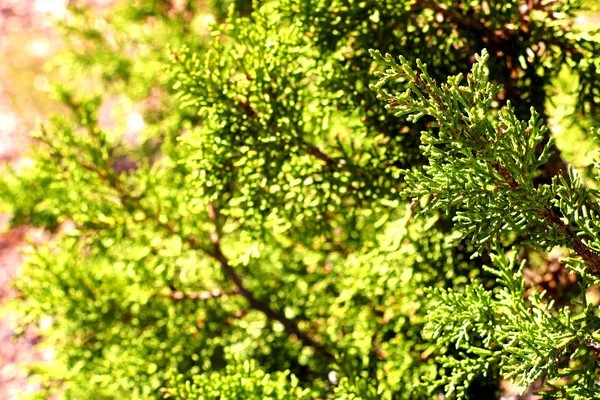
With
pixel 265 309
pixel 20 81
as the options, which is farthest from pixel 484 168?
pixel 20 81

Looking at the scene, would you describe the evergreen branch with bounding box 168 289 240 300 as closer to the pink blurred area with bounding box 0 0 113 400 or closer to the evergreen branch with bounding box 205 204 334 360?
the evergreen branch with bounding box 205 204 334 360

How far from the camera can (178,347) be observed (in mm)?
1959

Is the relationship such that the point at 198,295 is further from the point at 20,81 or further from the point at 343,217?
the point at 20,81

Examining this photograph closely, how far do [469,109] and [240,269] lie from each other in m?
1.48

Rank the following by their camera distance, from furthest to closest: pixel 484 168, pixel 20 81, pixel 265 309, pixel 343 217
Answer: pixel 20 81, pixel 265 309, pixel 343 217, pixel 484 168

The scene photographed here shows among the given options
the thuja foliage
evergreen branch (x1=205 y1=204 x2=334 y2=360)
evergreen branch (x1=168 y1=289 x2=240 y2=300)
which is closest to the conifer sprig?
the thuja foliage

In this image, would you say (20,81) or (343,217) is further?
(20,81)

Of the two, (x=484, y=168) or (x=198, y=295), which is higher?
(x=484, y=168)

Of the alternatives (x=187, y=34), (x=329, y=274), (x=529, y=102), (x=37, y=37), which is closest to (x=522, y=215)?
(x=529, y=102)

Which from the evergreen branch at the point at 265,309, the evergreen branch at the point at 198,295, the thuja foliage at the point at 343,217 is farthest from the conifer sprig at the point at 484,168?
the evergreen branch at the point at 198,295

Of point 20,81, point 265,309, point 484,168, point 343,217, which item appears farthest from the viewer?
point 20,81

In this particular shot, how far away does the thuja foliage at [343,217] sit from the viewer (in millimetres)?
1094

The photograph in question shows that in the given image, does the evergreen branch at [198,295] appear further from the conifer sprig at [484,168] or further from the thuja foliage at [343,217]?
the conifer sprig at [484,168]

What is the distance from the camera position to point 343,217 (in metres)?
1.76
